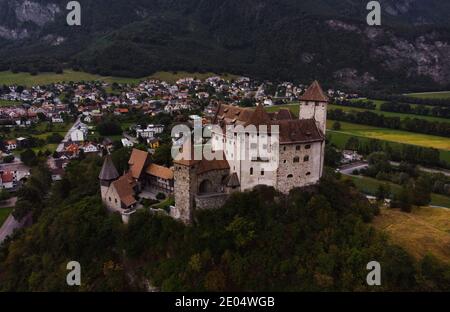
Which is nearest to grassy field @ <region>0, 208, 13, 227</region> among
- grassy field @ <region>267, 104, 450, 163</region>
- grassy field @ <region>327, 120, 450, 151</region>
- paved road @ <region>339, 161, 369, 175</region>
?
paved road @ <region>339, 161, 369, 175</region>

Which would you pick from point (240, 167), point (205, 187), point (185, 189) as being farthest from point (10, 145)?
point (240, 167)

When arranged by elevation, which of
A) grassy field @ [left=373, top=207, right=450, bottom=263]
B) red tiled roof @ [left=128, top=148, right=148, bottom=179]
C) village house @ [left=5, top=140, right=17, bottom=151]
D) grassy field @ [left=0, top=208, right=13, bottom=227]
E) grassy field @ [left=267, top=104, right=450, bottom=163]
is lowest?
grassy field @ [left=0, top=208, right=13, bottom=227]

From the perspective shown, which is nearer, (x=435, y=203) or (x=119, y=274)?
(x=119, y=274)

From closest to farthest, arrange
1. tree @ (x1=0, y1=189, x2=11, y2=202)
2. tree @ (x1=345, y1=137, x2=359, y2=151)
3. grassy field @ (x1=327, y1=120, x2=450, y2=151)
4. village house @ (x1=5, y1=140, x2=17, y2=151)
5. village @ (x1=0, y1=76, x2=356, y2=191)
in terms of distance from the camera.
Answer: tree @ (x1=0, y1=189, x2=11, y2=202), village @ (x1=0, y1=76, x2=356, y2=191), village house @ (x1=5, y1=140, x2=17, y2=151), tree @ (x1=345, y1=137, x2=359, y2=151), grassy field @ (x1=327, y1=120, x2=450, y2=151)

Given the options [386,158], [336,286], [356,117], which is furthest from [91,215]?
[356,117]

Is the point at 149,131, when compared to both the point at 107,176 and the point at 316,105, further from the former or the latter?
the point at 316,105

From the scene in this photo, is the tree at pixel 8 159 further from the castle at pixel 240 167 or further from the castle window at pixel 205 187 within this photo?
the castle window at pixel 205 187

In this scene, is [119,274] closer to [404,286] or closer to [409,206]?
[404,286]

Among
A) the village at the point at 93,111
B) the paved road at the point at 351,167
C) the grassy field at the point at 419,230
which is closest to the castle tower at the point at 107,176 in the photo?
the village at the point at 93,111

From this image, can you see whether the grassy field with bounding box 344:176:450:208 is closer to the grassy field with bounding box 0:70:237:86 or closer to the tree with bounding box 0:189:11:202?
the tree with bounding box 0:189:11:202
